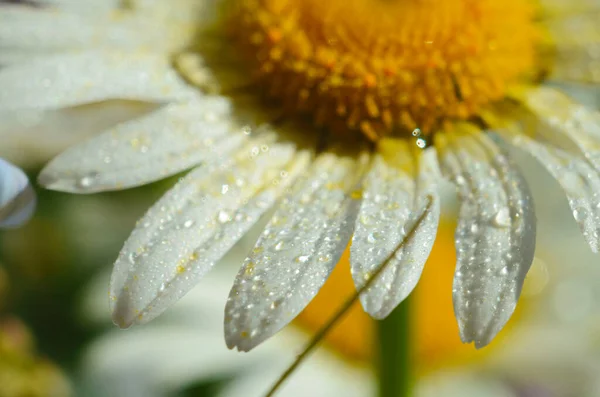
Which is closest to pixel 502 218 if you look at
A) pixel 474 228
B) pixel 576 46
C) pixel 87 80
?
pixel 474 228

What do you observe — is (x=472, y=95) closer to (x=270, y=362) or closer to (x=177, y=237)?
(x=177, y=237)

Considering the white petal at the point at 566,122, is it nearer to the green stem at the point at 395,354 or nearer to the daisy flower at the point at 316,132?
the daisy flower at the point at 316,132

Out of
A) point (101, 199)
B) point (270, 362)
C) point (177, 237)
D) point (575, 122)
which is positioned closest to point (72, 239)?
point (101, 199)

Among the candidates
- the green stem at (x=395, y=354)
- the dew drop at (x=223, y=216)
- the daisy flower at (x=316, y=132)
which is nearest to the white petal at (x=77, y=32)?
the daisy flower at (x=316, y=132)

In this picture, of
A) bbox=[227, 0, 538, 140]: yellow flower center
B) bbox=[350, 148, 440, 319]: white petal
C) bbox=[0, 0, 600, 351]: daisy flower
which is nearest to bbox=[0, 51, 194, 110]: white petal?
bbox=[0, 0, 600, 351]: daisy flower

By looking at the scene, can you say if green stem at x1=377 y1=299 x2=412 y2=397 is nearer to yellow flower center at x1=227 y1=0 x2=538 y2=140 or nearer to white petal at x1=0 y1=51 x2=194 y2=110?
yellow flower center at x1=227 y1=0 x2=538 y2=140

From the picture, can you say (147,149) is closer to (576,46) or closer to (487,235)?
(487,235)
